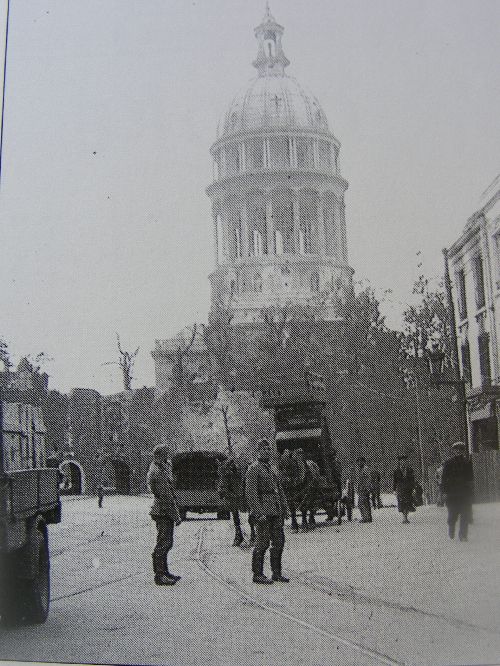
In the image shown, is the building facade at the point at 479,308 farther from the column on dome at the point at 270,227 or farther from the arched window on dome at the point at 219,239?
the arched window on dome at the point at 219,239

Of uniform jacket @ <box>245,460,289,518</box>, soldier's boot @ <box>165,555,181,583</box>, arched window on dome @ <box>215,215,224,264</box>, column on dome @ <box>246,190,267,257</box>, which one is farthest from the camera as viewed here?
arched window on dome @ <box>215,215,224,264</box>

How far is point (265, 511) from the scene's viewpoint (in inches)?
296

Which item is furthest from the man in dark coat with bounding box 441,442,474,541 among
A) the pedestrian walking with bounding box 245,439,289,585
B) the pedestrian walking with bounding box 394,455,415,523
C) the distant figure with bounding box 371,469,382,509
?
the pedestrian walking with bounding box 245,439,289,585

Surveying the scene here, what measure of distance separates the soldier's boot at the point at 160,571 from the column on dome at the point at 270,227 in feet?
7.77

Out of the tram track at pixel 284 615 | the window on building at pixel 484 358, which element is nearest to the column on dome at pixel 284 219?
the window on building at pixel 484 358

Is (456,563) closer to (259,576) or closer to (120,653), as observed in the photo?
(259,576)

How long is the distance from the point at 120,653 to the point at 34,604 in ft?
2.46

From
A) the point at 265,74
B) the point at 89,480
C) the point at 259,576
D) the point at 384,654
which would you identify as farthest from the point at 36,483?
the point at 265,74

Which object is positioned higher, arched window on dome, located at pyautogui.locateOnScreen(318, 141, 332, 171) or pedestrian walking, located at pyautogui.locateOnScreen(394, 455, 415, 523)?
arched window on dome, located at pyautogui.locateOnScreen(318, 141, 332, 171)

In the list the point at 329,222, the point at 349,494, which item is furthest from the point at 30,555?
the point at 329,222

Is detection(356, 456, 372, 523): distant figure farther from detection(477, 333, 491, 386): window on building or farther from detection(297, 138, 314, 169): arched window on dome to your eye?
detection(297, 138, 314, 169): arched window on dome

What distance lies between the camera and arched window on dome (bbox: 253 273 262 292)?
783 cm

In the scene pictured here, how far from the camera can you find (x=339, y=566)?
23.5 ft

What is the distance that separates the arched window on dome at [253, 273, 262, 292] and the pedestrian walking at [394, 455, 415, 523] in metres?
1.59
